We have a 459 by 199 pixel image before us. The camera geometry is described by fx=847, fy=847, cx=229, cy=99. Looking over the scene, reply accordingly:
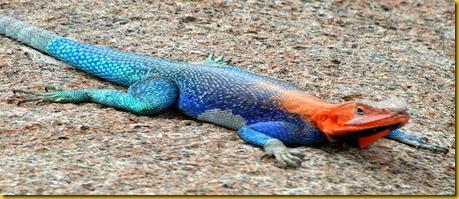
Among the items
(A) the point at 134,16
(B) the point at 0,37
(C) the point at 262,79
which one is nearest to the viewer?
(C) the point at 262,79

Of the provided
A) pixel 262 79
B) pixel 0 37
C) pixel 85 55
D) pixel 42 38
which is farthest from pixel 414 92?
pixel 0 37

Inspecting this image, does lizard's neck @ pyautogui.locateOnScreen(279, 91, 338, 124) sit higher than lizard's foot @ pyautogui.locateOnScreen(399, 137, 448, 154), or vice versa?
lizard's neck @ pyautogui.locateOnScreen(279, 91, 338, 124)

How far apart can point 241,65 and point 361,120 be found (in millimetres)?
2073

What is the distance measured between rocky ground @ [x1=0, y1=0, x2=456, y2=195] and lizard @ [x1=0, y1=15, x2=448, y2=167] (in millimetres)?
73

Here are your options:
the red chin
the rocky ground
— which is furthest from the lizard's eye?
the rocky ground

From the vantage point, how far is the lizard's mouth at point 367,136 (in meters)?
4.31

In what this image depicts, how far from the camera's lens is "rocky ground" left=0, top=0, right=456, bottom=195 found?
414cm

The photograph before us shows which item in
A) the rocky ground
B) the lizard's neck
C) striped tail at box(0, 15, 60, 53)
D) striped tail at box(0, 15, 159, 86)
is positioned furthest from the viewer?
striped tail at box(0, 15, 60, 53)

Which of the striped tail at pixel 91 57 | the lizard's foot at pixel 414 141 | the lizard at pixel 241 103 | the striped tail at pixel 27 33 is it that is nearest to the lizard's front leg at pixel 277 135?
the lizard at pixel 241 103

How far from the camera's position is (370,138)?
14.8 ft

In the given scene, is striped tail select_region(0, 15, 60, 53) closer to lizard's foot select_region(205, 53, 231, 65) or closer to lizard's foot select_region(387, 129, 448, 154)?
lizard's foot select_region(205, 53, 231, 65)

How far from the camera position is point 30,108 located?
5.18 m

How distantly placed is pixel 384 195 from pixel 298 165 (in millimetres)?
474

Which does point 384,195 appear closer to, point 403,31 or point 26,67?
point 26,67
